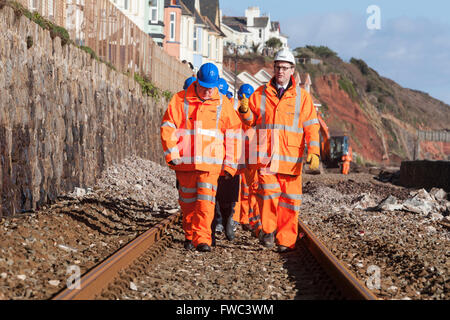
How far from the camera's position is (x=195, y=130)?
8.03 m

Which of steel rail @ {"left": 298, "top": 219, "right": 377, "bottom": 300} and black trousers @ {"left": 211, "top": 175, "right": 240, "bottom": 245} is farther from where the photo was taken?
black trousers @ {"left": 211, "top": 175, "right": 240, "bottom": 245}

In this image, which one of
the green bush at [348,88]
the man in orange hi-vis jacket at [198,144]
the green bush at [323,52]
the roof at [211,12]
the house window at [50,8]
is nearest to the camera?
the man in orange hi-vis jacket at [198,144]

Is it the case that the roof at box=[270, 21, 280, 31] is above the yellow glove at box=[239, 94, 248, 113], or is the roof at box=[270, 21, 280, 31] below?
above

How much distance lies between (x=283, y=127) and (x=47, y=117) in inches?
187

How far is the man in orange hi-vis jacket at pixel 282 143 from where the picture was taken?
8258mm

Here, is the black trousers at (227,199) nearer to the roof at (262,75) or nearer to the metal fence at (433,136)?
the metal fence at (433,136)

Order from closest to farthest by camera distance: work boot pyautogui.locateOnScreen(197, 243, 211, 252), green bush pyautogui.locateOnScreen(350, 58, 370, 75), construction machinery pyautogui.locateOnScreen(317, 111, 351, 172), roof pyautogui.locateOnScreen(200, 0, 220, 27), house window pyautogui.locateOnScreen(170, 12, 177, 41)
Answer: work boot pyautogui.locateOnScreen(197, 243, 211, 252), construction machinery pyautogui.locateOnScreen(317, 111, 351, 172), house window pyautogui.locateOnScreen(170, 12, 177, 41), roof pyautogui.locateOnScreen(200, 0, 220, 27), green bush pyautogui.locateOnScreen(350, 58, 370, 75)

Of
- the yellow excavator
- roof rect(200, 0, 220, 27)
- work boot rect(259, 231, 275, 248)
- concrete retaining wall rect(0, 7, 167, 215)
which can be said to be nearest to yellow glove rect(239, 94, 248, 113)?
work boot rect(259, 231, 275, 248)

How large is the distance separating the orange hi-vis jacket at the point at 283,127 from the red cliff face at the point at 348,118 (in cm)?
8500

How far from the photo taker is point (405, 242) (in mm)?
9531

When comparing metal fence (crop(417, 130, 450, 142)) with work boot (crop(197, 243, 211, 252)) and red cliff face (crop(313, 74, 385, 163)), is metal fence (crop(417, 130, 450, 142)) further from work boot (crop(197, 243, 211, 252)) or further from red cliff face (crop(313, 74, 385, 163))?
work boot (crop(197, 243, 211, 252))

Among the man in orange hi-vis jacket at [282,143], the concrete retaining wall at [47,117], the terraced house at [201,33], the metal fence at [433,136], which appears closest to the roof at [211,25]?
the terraced house at [201,33]

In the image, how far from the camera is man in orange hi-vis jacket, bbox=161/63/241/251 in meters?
7.93
